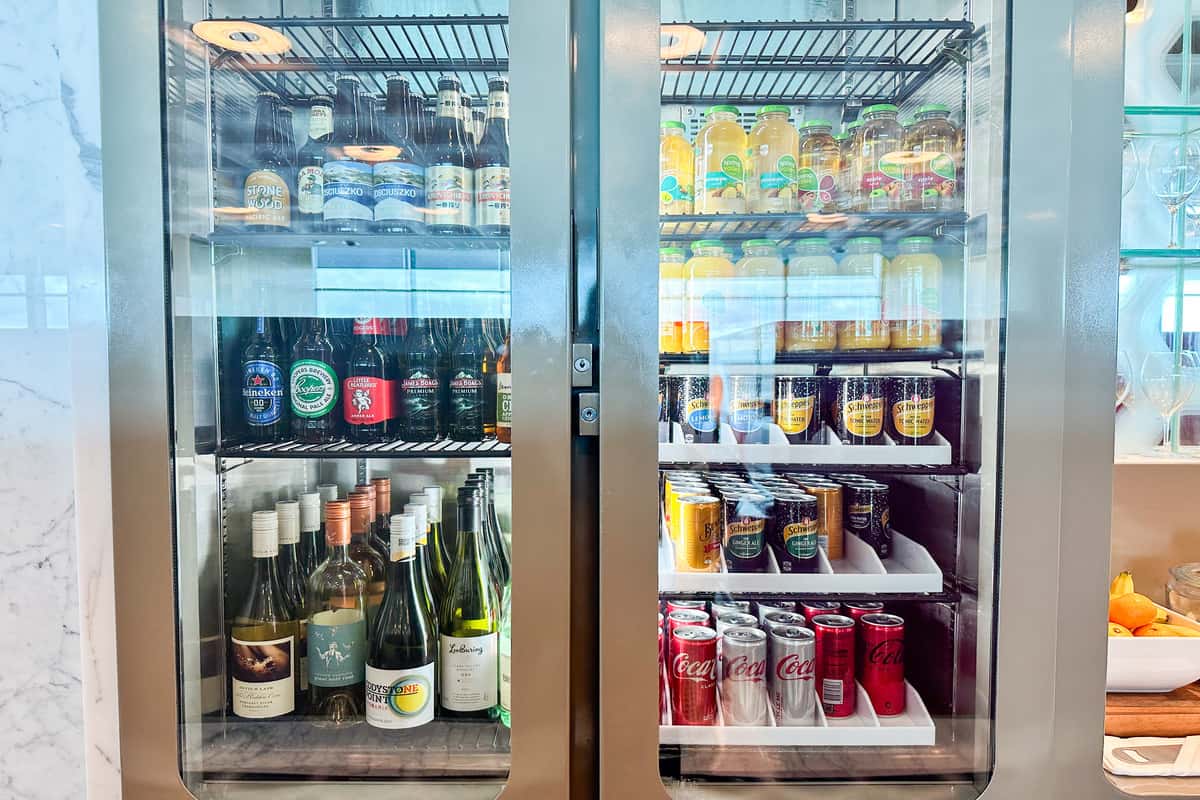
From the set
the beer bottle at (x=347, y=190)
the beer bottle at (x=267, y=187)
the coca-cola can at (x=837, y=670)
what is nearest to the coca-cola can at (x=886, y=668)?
the coca-cola can at (x=837, y=670)

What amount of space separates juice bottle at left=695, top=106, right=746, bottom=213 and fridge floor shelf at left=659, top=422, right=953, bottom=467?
386 mm

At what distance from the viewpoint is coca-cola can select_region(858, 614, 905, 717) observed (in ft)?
4.01

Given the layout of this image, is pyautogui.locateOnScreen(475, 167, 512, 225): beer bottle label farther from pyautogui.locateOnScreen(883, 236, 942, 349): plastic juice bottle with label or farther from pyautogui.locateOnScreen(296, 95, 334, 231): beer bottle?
pyautogui.locateOnScreen(883, 236, 942, 349): plastic juice bottle with label

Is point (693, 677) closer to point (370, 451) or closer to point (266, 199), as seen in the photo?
point (370, 451)

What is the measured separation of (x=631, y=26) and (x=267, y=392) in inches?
31.8

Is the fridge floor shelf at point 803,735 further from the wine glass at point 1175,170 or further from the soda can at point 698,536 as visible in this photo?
the wine glass at point 1175,170

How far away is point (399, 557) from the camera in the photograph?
124cm

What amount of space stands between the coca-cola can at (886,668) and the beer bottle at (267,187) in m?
1.20

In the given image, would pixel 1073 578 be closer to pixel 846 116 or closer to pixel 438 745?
pixel 846 116

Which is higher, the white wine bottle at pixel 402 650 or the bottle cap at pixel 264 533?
the bottle cap at pixel 264 533

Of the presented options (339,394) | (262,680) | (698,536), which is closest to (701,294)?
(698,536)

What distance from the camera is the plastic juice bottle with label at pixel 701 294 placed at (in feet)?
3.99

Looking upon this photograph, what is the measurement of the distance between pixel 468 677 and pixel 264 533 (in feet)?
1.34

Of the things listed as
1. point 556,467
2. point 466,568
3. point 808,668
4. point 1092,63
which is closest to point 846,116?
point 1092,63
